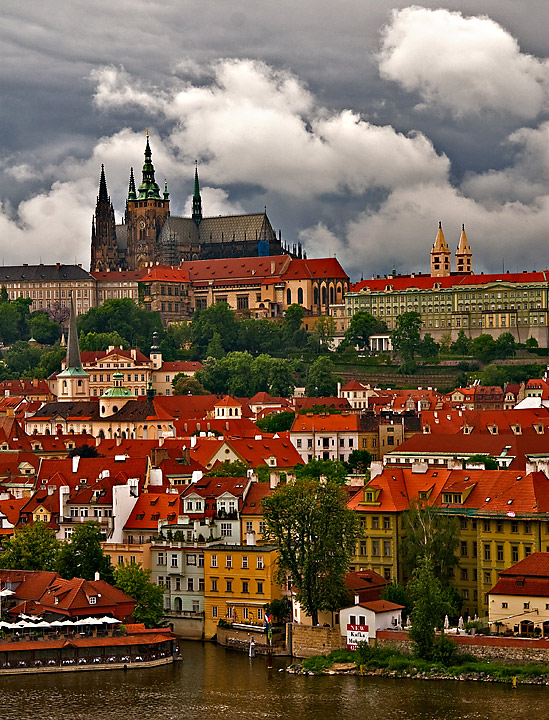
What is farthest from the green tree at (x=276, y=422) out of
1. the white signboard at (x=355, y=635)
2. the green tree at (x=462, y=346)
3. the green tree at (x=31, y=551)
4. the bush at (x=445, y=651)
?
the bush at (x=445, y=651)

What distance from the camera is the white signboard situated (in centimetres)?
5922

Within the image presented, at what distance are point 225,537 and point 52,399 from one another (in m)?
98.7

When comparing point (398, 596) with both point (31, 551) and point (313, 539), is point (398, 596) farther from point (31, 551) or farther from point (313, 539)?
point (31, 551)

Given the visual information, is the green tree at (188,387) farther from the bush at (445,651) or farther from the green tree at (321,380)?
the bush at (445,651)

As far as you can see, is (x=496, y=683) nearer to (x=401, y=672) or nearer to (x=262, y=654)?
(x=401, y=672)

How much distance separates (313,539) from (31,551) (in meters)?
12.1

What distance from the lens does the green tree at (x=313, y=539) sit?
60562 millimetres


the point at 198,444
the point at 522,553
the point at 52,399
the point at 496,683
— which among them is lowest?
the point at 496,683

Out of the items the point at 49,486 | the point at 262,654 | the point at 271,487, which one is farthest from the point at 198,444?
the point at 262,654

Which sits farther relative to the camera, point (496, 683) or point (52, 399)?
point (52, 399)

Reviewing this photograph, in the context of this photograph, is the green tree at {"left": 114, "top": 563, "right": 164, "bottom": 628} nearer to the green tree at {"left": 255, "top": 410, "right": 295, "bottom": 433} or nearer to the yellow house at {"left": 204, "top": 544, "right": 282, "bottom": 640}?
the yellow house at {"left": 204, "top": 544, "right": 282, "bottom": 640}

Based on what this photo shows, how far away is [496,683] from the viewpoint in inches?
2191

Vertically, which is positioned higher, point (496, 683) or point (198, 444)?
point (198, 444)

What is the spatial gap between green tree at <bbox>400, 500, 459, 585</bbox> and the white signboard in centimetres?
398
